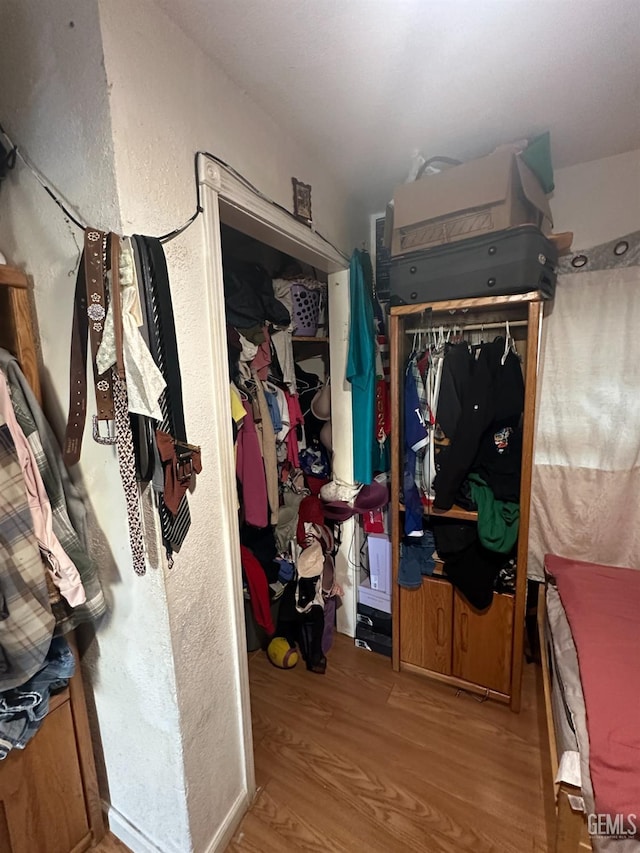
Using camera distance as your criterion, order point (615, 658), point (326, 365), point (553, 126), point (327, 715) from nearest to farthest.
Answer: point (615, 658)
point (553, 126)
point (327, 715)
point (326, 365)

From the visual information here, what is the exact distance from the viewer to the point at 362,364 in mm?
1871

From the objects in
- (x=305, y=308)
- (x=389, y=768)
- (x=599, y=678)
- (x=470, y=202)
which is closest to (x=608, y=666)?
(x=599, y=678)

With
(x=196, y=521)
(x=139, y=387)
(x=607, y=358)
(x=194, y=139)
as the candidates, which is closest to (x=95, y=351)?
(x=139, y=387)

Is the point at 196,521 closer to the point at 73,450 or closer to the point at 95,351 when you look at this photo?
the point at 73,450

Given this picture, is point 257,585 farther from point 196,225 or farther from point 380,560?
point 196,225

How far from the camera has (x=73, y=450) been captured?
936 mm

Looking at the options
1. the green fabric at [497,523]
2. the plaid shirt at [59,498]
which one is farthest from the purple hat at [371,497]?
the plaid shirt at [59,498]

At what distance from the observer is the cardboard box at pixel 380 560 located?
2037mm

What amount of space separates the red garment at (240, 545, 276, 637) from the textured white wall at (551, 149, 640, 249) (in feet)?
6.89

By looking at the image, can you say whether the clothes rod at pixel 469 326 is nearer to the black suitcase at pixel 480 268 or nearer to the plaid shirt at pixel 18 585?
the black suitcase at pixel 480 268

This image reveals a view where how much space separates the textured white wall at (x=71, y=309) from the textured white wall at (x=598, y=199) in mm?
1855

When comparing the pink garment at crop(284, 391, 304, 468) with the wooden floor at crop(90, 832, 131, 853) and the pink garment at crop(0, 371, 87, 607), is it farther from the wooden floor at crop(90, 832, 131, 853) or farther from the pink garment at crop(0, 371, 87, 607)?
the wooden floor at crop(90, 832, 131, 853)

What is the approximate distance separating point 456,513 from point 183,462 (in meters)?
1.27

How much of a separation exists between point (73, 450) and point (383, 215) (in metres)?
1.88
